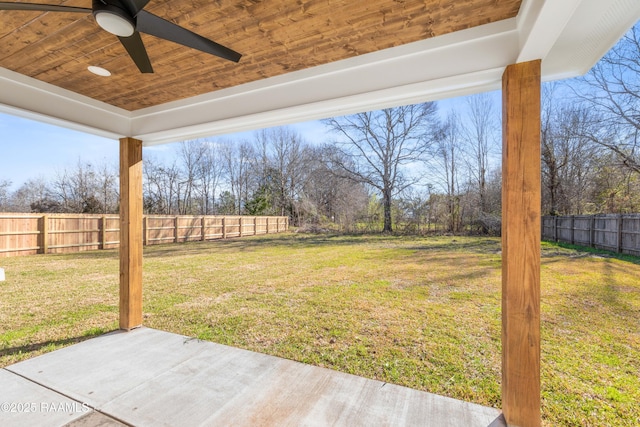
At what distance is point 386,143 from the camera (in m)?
13.1

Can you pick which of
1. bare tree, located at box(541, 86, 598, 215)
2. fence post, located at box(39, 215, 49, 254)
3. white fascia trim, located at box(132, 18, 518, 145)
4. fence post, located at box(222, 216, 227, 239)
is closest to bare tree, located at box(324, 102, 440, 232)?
bare tree, located at box(541, 86, 598, 215)

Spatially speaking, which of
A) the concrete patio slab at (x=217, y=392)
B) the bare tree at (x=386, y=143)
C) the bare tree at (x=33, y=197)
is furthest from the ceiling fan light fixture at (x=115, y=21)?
the bare tree at (x=386, y=143)

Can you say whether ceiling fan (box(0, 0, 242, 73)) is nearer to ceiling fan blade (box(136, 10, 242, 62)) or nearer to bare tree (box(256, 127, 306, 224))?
ceiling fan blade (box(136, 10, 242, 62))

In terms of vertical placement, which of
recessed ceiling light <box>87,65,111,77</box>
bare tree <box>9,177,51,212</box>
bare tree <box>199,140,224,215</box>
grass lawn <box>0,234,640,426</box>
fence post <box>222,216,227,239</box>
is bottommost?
grass lawn <box>0,234,640,426</box>

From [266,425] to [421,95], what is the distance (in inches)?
82.8

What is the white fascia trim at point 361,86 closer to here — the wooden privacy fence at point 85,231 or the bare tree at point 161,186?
the wooden privacy fence at point 85,231

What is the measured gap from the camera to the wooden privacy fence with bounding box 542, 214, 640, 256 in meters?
5.89

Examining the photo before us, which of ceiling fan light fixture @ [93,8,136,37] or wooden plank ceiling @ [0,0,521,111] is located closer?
ceiling fan light fixture @ [93,8,136,37]

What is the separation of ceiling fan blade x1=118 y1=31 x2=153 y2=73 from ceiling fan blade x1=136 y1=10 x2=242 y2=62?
7cm

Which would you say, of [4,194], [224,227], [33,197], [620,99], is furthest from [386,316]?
[33,197]

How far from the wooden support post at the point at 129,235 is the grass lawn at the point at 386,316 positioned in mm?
341

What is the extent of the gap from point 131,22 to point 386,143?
12.7 m

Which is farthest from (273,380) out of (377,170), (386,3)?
(377,170)

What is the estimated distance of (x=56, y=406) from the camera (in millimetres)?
1753
